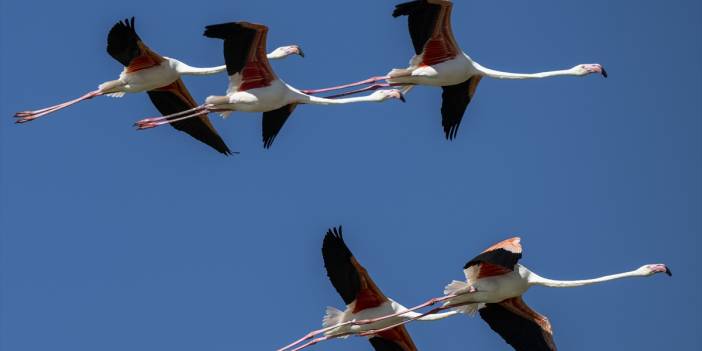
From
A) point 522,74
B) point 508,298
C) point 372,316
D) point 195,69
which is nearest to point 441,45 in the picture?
point 522,74

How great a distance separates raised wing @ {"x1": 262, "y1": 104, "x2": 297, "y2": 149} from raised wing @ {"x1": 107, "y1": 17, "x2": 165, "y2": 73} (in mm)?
2160

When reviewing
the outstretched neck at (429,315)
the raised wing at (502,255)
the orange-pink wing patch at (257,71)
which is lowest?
the outstretched neck at (429,315)

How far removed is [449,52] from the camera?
39719mm

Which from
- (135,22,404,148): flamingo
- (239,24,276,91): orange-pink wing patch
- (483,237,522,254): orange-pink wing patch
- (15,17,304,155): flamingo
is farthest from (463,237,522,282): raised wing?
(15,17,304,155): flamingo

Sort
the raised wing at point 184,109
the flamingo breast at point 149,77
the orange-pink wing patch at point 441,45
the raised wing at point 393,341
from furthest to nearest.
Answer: the raised wing at point 184,109 < the flamingo breast at point 149,77 < the orange-pink wing patch at point 441,45 < the raised wing at point 393,341

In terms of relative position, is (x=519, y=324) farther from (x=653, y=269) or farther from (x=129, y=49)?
(x=129, y=49)

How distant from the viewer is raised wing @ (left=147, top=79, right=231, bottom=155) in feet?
135

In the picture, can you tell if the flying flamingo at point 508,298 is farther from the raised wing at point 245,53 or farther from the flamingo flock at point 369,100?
the raised wing at point 245,53

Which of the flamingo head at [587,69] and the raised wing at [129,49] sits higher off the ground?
the raised wing at [129,49]

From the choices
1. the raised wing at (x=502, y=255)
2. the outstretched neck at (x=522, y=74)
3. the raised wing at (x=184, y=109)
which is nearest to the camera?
the raised wing at (x=502, y=255)

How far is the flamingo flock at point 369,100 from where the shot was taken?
37.1 metres

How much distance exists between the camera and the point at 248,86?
39.1 m

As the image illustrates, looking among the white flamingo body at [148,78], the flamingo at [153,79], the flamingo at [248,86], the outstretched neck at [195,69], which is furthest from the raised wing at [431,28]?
the white flamingo body at [148,78]

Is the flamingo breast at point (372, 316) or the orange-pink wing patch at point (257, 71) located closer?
the flamingo breast at point (372, 316)
